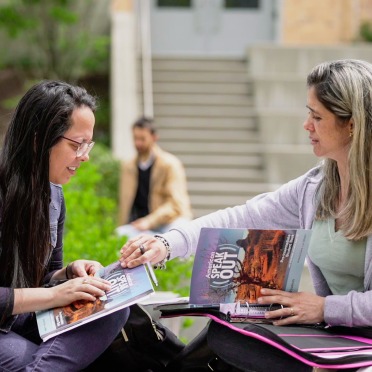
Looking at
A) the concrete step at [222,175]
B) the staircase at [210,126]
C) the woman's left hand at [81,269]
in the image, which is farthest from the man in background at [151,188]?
the woman's left hand at [81,269]

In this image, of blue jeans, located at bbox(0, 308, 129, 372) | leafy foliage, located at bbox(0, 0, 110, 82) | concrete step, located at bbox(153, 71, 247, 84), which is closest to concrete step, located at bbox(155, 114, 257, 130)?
concrete step, located at bbox(153, 71, 247, 84)

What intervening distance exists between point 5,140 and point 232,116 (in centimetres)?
977

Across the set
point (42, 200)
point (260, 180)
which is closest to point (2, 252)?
point (42, 200)

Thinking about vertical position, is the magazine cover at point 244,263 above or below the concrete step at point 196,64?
below

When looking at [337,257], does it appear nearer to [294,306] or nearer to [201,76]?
[294,306]

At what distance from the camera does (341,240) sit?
12.6ft

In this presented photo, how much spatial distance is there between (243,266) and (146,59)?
11.1 meters

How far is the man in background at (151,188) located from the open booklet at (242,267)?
14.1 feet

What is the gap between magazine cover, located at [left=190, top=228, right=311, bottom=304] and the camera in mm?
3754

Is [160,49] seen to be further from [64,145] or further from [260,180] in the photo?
[64,145]

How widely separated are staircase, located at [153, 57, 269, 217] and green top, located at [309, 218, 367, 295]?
24.7 ft

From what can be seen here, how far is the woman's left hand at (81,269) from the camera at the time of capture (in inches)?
158

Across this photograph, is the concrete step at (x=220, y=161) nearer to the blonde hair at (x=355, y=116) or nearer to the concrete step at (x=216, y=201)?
the concrete step at (x=216, y=201)

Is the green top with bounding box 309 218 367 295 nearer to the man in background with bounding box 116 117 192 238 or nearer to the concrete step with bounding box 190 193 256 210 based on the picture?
the man in background with bounding box 116 117 192 238
